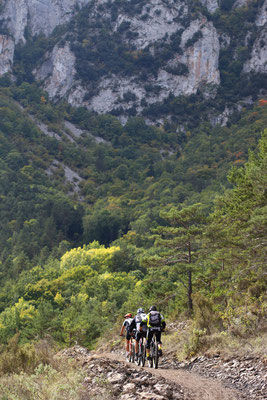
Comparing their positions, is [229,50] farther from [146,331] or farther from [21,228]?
[146,331]

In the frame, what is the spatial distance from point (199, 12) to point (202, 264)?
14955cm

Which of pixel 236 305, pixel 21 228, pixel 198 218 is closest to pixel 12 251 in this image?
pixel 21 228

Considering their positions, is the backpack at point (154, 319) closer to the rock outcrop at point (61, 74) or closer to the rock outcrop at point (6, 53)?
the rock outcrop at point (61, 74)

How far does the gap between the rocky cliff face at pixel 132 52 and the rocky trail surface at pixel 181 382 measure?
14073 cm

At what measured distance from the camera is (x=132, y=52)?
6088 inches

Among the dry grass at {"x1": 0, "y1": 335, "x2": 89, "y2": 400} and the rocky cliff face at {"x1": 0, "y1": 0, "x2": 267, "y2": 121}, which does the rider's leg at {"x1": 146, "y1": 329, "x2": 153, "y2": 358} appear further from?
the rocky cliff face at {"x1": 0, "y1": 0, "x2": 267, "y2": 121}

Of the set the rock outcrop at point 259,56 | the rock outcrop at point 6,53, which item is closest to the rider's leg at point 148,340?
the rock outcrop at point 259,56

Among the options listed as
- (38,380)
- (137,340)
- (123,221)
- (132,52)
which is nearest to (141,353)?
(137,340)

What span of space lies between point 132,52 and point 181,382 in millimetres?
158200

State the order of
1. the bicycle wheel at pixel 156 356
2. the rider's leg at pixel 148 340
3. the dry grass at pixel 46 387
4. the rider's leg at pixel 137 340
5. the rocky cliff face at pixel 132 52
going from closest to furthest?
the dry grass at pixel 46 387
the bicycle wheel at pixel 156 356
the rider's leg at pixel 148 340
the rider's leg at pixel 137 340
the rocky cliff face at pixel 132 52

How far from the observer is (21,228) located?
7525cm

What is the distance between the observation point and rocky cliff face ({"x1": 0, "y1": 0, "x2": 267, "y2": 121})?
143 metres

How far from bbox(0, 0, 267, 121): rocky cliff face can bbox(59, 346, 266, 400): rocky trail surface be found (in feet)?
462

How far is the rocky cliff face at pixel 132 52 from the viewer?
143 metres
